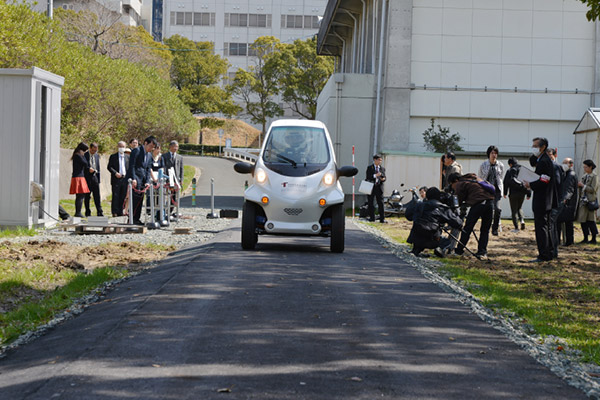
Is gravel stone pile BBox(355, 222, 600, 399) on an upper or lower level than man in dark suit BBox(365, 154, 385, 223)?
lower

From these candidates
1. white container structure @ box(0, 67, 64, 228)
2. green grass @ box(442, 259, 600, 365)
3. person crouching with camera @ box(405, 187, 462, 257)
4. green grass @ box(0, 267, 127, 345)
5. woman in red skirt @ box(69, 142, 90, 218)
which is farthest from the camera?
woman in red skirt @ box(69, 142, 90, 218)

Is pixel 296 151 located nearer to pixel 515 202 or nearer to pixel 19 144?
pixel 19 144

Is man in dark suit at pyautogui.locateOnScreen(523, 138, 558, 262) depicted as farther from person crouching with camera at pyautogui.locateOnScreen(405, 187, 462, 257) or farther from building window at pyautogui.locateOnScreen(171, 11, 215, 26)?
building window at pyautogui.locateOnScreen(171, 11, 215, 26)

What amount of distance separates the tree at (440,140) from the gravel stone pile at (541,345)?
63.6 feet

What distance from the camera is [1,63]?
24.7 m

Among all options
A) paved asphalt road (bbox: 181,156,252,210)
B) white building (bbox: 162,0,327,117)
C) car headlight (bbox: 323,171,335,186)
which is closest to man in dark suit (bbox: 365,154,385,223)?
paved asphalt road (bbox: 181,156,252,210)

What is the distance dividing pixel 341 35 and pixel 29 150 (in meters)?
35.4

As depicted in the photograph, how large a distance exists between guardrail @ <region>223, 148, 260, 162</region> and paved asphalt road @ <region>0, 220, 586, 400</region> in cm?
5113

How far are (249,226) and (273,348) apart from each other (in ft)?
23.2

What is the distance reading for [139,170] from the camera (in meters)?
18.2

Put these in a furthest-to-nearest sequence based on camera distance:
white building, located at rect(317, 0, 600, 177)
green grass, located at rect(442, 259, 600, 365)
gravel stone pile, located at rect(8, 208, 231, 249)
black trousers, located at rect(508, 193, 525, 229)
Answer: white building, located at rect(317, 0, 600, 177)
black trousers, located at rect(508, 193, 525, 229)
gravel stone pile, located at rect(8, 208, 231, 249)
green grass, located at rect(442, 259, 600, 365)

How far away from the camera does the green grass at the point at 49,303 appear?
291 inches

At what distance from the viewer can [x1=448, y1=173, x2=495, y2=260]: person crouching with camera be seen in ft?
43.9

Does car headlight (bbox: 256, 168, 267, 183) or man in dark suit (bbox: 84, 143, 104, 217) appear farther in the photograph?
man in dark suit (bbox: 84, 143, 104, 217)
